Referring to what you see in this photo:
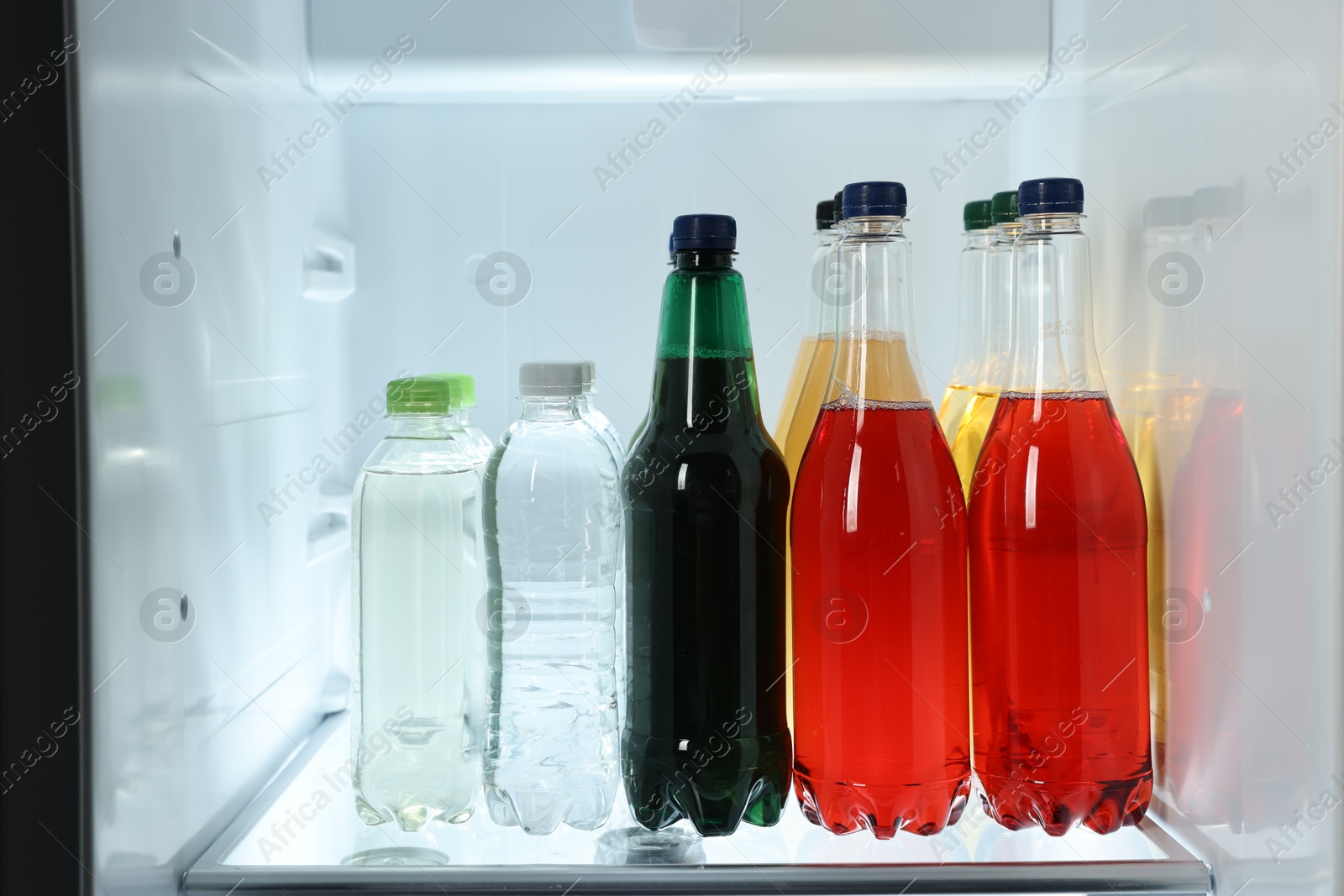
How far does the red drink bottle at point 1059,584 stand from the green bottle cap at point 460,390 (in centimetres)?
40

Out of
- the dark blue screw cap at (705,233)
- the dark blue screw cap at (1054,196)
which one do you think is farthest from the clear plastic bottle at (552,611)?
the dark blue screw cap at (1054,196)

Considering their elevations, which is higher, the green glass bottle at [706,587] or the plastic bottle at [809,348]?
the plastic bottle at [809,348]

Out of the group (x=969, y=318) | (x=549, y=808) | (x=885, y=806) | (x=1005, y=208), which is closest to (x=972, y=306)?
(x=969, y=318)

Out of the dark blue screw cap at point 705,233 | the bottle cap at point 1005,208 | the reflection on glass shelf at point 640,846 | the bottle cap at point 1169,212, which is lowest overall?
the reflection on glass shelf at point 640,846

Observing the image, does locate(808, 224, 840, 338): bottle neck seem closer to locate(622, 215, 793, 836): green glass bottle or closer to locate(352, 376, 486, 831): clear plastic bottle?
locate(622, 215, 793, 836): green glass bottle

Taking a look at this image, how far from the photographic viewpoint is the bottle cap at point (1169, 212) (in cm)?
68

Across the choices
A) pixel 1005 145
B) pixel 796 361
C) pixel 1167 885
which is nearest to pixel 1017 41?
pixel 1005 145

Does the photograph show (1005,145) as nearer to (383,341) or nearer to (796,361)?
(796,361)

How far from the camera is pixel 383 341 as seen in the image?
991 mm

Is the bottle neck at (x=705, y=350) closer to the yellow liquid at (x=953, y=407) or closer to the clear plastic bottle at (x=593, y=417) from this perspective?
the clear plastic bottle at (x=593, y=417)

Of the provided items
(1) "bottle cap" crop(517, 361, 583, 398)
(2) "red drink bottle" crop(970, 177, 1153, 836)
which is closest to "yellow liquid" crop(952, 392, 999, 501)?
(2) "red drink bottle" crop(970, 177, 1153, 836)

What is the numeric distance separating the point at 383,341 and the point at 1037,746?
69 centimetres

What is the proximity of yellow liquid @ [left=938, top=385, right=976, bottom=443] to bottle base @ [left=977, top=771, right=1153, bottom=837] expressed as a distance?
0.99 feet
